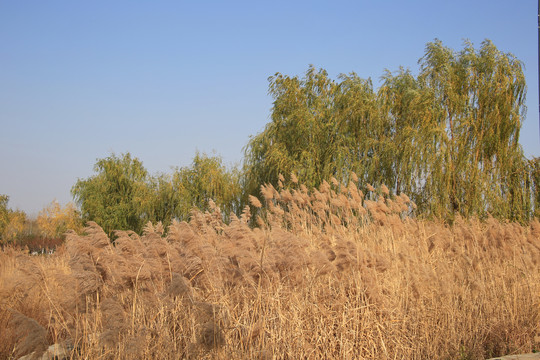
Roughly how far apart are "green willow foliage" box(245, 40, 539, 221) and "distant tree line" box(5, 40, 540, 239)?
34mm

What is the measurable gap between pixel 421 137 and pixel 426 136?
158 mm

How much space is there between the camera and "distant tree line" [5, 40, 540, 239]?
48.5 feet

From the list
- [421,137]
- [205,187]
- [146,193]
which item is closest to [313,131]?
[421,137]

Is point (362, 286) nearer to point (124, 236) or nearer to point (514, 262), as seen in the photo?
point (124, 236)

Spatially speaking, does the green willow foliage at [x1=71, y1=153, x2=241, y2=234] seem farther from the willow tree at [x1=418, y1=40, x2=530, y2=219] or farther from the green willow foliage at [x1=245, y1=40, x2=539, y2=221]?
the willow tree at [x1=418, y1=40, x2=530, y2=219]

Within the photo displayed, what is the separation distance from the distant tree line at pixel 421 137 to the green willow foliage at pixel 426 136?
3cm

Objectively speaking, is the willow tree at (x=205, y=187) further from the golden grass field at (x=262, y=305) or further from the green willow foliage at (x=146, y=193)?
the golden grass field at (x=262, y=305)

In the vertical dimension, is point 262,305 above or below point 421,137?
below

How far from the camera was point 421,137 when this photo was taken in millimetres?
15094

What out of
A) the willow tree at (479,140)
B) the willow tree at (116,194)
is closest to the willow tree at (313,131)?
the willow tree at (479,140)

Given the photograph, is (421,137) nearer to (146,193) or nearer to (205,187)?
(205,187)

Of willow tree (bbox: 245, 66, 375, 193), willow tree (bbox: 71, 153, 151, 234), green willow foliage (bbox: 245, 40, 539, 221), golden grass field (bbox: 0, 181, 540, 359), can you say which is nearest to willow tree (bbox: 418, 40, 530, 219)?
green willow foliage (bbox: 245, 40, 539, 221)

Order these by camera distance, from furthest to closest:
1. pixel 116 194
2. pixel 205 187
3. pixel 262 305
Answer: pixel 116 194 < pixel 205 187 < pixel 262 305

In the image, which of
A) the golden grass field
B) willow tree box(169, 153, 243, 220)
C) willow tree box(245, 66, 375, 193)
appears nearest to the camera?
the golden grass field
